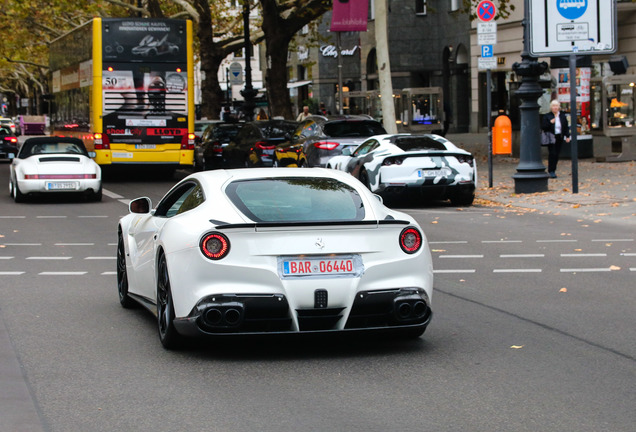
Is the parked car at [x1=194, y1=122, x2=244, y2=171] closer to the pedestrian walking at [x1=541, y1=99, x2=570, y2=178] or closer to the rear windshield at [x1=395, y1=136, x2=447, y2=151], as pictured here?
the pedestrian walking at [x1=541, y1=99, x2=570, y2=178]

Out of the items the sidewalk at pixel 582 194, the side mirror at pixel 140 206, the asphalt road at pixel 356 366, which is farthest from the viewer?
the sidewalk at pixel 582 194

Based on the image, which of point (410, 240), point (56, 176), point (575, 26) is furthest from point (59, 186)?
point (410, 240)

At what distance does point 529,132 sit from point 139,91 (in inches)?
398

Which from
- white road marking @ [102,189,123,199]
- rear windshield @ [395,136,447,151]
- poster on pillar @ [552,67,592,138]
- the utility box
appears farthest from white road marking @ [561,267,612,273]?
poster on pillar @ [552,67,592,138]

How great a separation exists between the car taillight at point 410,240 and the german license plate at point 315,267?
0.45 meters

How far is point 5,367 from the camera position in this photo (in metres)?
7.25

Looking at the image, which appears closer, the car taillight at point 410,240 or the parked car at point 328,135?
the car taillight at point 410,240

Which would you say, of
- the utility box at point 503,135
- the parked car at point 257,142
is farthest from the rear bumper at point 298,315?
the parked car at point 257,142

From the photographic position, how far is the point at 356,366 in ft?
23.7

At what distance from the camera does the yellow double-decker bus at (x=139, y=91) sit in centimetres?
2689

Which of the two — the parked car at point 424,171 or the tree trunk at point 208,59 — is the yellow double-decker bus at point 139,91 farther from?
the tree trunk at point 208,59

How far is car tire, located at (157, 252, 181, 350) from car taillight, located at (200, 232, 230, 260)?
1.69 feet

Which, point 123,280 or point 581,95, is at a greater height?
point 581,95

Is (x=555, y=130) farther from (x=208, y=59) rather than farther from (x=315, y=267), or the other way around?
(x=208, y=59)
